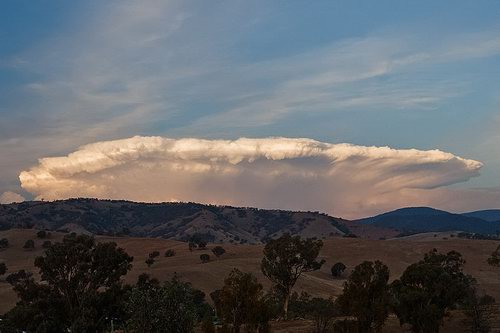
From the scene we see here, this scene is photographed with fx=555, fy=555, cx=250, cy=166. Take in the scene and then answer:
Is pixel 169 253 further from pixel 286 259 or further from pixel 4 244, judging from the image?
pixel 286 259

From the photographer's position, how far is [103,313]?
44.2 m

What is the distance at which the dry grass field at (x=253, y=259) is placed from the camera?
321 ft

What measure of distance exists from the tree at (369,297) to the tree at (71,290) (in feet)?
62.0

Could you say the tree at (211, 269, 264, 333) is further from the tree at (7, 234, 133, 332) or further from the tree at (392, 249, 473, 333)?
the tree at (392, 249, 473, 333)

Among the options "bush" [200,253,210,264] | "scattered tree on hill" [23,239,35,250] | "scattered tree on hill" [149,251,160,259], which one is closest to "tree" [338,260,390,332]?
"bush" [200,253,210,264]

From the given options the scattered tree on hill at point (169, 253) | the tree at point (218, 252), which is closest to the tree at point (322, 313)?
the tree at point (218, 252)

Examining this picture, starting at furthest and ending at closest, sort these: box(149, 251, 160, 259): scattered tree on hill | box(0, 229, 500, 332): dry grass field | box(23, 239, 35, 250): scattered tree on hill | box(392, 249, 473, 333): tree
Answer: box(23, 239, 35, 250): scattered tree on hill
box(149, 251, 160, 259): scattered tree on hill
box(0, 229, 500, 332): dry grass field
box(392, 249, 473, 333): tree

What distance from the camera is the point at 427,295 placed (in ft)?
153

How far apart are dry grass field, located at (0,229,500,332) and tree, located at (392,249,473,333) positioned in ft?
142

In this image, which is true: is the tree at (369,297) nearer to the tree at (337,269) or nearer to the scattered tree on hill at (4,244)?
the tree at (337,269)

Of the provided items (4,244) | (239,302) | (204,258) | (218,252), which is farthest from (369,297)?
(4,244)

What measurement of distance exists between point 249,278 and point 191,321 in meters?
11.0

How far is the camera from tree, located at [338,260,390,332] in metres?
42.1

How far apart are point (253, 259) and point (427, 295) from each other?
7403 cm
